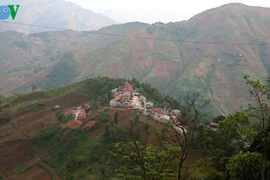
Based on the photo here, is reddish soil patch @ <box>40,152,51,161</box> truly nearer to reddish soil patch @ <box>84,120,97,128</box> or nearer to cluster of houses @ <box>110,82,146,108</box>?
reddish soil patch @ <box>84,120,97,128</box>

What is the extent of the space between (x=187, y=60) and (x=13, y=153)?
12193 cm

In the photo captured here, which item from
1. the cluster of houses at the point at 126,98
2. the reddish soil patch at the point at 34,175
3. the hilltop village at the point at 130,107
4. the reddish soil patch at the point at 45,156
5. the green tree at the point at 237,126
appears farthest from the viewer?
the cluster of houses at the point at 126,98

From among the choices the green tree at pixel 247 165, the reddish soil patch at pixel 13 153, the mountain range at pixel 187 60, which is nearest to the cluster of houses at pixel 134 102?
the reddish soil patch at pixel 13 153

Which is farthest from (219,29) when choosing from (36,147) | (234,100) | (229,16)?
(36,147)

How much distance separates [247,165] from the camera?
15.4m

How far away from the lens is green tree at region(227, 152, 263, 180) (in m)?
15.2

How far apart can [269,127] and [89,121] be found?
4046 cm

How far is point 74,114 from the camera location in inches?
2304

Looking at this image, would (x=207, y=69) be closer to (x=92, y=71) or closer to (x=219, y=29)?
(x=219, y=29)

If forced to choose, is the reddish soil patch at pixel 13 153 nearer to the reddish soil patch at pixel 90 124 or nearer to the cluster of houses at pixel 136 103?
the reddish soil patch at pixel 90 124

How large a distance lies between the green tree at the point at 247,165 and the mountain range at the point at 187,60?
9560 centimetres

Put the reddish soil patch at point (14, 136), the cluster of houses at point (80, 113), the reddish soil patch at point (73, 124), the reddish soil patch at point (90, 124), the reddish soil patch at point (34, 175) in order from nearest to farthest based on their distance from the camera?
1. the reddish soil patch at point (34, 175)
2. the reddish soil patch at point (90, 124)
3. the reddish soil patch at point (73, 124)
4. the reddish soil patch at point (14, 136)
5. the cluster of houses at point (80, 113)

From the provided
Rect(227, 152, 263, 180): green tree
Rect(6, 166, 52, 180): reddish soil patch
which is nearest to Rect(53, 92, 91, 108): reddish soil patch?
Rect(6, 166, 52, 180): reddish soil patch

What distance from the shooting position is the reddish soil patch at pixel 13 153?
47900mm
